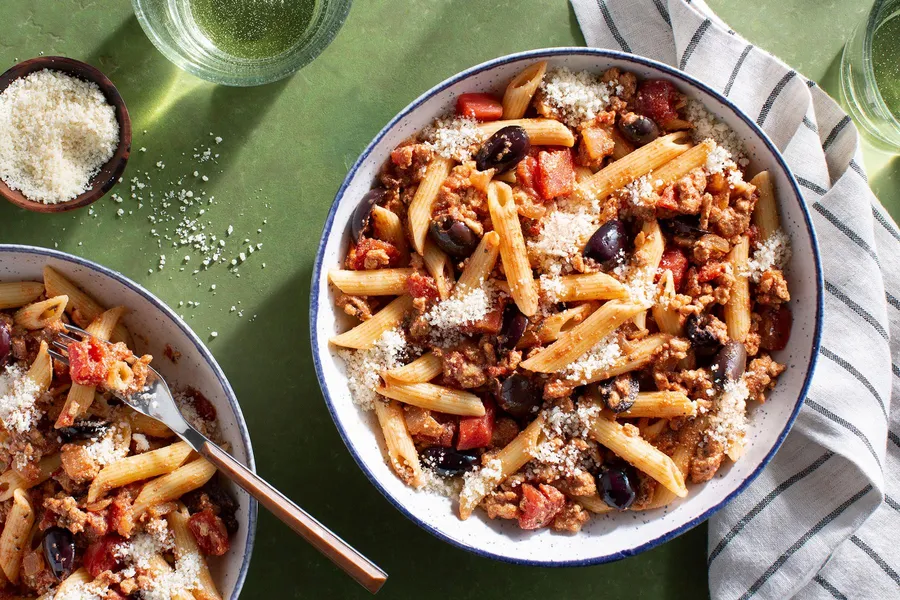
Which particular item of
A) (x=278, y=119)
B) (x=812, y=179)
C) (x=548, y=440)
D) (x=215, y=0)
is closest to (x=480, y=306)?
(x=548, y=440)

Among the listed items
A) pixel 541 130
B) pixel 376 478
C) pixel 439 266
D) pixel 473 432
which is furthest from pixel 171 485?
pixel 541 130

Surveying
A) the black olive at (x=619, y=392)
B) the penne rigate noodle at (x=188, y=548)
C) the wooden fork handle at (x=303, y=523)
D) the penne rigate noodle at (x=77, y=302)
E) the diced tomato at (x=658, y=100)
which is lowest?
the penne rigate noodle at (x=188, y=548)

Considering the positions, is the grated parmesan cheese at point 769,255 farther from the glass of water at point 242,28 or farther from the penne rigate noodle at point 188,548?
the penne rigate noodle at point 188,548

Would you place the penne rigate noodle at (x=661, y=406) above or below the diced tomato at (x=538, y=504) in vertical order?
above

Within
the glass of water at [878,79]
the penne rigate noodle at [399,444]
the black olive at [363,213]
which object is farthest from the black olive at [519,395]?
the glass of water at [878,79]

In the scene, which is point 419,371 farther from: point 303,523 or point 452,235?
point 303,523

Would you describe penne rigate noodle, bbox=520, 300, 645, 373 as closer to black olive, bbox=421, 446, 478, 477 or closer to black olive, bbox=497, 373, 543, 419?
black olive, bbox=497, 373, 543, 419
